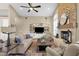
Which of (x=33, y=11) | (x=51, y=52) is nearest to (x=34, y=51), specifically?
(x=51, y=52)

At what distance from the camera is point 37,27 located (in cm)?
284

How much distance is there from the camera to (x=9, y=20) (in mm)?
2730

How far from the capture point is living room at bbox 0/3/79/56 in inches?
108

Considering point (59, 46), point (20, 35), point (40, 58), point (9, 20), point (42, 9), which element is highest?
point (42, 9)

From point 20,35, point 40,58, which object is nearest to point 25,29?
point 20,35

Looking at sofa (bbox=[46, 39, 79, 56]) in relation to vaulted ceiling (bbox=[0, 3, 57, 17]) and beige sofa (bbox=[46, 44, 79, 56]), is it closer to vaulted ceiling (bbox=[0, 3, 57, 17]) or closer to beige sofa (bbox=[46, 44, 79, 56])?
beige sofa (bbox=[46, 44, 79, 56])

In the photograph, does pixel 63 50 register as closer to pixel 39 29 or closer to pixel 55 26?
pixel 55 26

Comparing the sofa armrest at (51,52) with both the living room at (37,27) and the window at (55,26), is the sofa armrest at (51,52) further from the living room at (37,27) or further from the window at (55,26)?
the window at (55,26)

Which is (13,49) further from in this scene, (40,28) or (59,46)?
(59,46)

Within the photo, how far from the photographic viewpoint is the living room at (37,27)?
2.73m

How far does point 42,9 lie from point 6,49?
0.81 metres

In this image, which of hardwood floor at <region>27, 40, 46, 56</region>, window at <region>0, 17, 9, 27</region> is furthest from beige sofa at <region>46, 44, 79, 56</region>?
window at <region>0, 17, 9, 27</region>

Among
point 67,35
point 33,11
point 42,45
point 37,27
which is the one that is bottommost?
point 42,45

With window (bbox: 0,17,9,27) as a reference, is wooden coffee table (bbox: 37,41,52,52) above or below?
below
